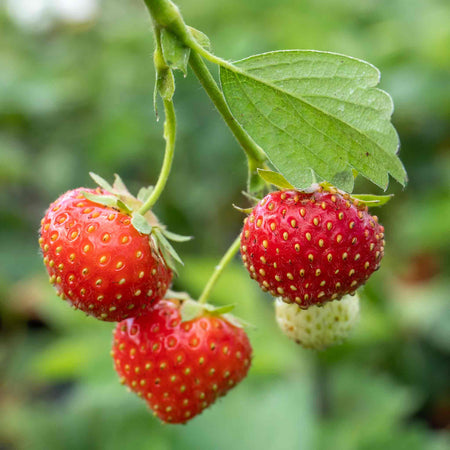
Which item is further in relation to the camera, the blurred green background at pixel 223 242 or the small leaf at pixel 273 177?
the blurred green background at pixel 223 242

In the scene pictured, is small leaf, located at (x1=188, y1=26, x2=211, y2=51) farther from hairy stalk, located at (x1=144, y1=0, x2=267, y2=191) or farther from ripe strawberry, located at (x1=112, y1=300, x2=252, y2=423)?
ripe strawberry, located at (x1=112, y1=300, x2=252, y2=423)

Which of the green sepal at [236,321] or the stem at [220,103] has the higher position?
the stem at [220,103]

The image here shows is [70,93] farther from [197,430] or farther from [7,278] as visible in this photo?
[197,430]

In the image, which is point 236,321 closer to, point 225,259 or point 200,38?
point 225,259

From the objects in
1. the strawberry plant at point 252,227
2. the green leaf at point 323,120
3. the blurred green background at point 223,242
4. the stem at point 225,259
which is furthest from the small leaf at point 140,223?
the blurred green background at point 223,242

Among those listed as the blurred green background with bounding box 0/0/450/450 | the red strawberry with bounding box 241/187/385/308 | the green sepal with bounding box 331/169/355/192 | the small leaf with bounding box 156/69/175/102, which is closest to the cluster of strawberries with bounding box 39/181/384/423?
the red strawberry with bounding box 241/187/385/308

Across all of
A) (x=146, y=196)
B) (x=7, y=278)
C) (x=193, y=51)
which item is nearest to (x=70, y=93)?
(x=7, y=278)

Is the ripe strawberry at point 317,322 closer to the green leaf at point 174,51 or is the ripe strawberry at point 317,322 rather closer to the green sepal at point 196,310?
the green sepal at point 196,310
